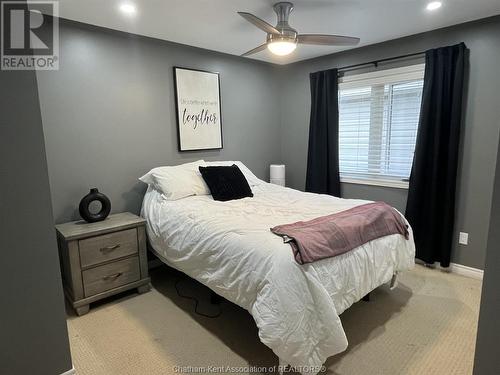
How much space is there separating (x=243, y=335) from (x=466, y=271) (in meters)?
2.34

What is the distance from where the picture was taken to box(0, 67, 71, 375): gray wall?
55.9 inches

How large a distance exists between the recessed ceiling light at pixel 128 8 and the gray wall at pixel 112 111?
526 mm

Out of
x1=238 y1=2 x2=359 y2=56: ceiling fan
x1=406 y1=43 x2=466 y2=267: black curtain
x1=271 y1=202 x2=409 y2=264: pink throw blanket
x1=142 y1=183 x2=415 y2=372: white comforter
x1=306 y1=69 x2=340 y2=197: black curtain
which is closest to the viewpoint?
x1=142 y1=183 x2=415 y2=372: white comforter

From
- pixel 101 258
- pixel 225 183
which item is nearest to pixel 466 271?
pixel 225 183

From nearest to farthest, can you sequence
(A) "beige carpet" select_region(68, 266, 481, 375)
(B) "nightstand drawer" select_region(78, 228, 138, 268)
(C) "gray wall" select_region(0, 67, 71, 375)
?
(C) "gray wall" select_region(0, 67, 71, 375)
(A) "beige carpet" select_region(68, 266, 481, 375)
(B) "nightstand drawer" select_region(78, 228, 138, 268)

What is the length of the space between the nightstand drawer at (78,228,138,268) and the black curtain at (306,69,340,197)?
2.40 metres

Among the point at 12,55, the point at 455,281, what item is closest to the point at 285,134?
the point at 455,281

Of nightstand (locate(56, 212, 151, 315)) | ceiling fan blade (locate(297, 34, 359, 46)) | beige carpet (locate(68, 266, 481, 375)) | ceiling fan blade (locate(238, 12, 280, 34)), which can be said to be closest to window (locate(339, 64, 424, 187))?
ceiling fan blade (locate(297, 34, 359, 46))

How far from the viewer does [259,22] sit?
2.08m

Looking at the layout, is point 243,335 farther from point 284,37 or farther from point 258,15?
point 258,15

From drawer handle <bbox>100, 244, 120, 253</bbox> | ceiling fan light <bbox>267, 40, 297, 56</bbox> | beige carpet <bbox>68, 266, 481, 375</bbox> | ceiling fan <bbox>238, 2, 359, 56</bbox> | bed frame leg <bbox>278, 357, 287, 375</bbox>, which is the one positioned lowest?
beige carpet <bbox>68, 266, 481, 375</bbox>

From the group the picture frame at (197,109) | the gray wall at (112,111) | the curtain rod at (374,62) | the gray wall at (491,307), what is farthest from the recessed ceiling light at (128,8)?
the gray wall at (491,307)

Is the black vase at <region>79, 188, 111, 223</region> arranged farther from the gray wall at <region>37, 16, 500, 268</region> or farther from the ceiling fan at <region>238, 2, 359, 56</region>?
the ceiling fan at <region>238, 2, 359, 56</region>

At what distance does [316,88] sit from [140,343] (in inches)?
131
